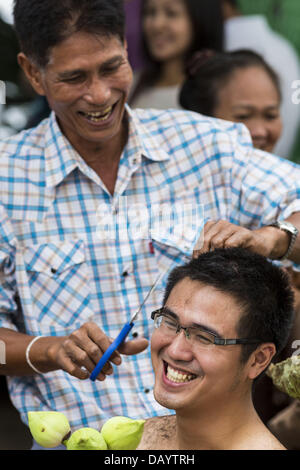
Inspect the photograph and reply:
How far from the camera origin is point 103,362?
177 cm

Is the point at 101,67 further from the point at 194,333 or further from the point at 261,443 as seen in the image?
the point at 261,443

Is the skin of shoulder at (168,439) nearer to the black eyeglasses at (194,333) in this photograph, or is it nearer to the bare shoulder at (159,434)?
the bare shoulder at (159,434)

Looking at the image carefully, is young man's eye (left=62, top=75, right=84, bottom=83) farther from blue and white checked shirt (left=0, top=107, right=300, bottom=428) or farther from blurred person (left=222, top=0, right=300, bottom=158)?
blurred person (left=222, top=0, right=300, bottom=158)

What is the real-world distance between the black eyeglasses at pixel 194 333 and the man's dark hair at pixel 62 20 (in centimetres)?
95

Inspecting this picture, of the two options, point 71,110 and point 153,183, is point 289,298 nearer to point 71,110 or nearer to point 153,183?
point 153,183

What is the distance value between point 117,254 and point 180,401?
2.55 feet

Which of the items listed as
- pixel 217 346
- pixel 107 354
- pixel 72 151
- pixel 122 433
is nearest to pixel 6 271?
pixel 72 151

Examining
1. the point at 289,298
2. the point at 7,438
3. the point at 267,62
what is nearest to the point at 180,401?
the point at 289,298

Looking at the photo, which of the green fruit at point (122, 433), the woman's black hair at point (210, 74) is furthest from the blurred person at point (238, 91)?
the green fruit at point (122, 433)

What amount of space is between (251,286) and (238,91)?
4.67 ft

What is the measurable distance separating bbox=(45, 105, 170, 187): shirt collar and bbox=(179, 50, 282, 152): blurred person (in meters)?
0.62

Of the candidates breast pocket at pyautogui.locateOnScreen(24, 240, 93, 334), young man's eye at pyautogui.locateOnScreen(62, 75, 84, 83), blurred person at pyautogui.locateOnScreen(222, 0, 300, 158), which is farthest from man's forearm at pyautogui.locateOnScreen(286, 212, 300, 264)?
blurred person at pyautogui.locateOnScreen(222, 0, 300, 158)

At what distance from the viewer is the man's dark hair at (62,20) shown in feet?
7.07

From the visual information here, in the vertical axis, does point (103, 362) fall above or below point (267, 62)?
below
